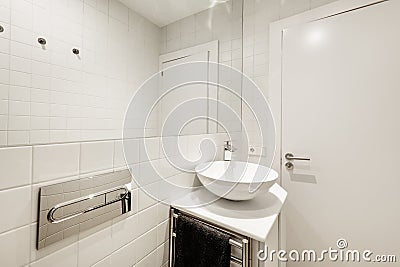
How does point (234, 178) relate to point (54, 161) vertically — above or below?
below

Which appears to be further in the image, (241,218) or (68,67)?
(68,67)

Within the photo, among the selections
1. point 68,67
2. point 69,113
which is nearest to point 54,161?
point 69,113

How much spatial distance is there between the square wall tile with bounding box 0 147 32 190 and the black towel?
0.63 metres

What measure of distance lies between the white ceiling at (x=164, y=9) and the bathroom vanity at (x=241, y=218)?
1.16 metres

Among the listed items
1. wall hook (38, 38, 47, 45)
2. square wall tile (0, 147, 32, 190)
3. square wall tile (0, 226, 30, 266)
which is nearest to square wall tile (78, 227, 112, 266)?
square wall tile (0, 226, 30, 266)

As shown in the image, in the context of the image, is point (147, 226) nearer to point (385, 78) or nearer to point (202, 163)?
point (202, 163)

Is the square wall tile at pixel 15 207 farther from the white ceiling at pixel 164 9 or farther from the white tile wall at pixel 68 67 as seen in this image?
the white ceiling at pixel 164 9

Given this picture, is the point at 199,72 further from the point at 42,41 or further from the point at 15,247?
the point at 15,247

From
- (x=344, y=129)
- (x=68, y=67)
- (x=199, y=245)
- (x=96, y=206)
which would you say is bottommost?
(x=199, y=245)

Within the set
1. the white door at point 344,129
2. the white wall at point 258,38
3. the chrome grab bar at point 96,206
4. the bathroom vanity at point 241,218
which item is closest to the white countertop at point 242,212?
the bathroom vanity at point 241,218

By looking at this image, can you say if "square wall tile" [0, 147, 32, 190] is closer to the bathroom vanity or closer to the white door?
the bathroom vanity

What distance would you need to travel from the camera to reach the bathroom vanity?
70 cm

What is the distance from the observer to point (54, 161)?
0.52m

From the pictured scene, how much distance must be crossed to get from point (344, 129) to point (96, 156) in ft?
4.53
